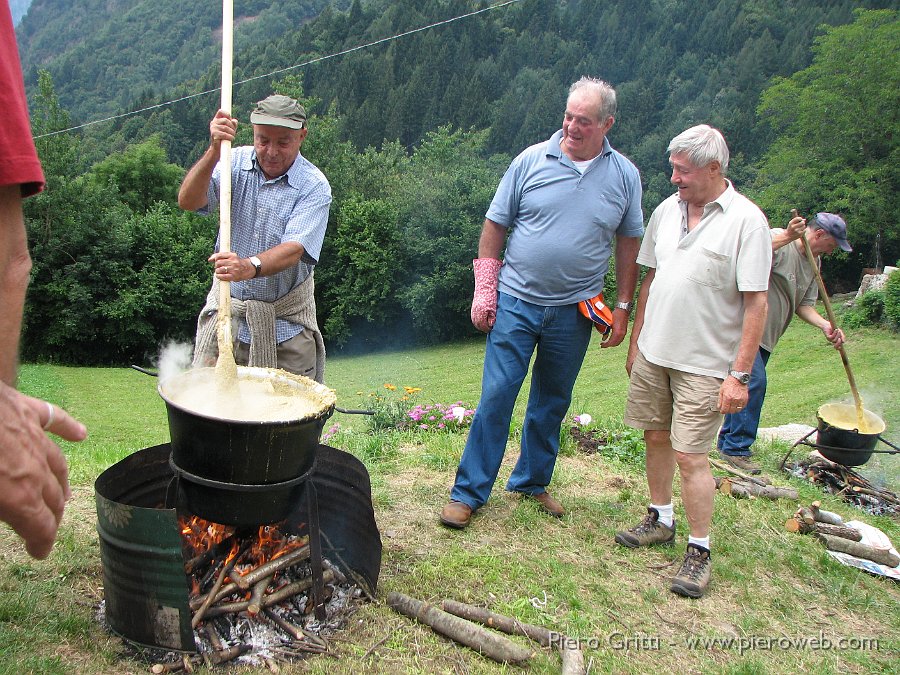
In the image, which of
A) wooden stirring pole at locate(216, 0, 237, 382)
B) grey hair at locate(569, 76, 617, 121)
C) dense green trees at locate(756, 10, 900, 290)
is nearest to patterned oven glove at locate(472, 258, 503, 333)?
grey hair at locate(569, 76, 617, 121)

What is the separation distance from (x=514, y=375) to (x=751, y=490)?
2.10 metres

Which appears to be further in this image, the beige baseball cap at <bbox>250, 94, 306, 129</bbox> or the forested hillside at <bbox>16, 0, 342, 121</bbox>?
the forested hillside at <bbox>16, 0, 342, 121</bbox>

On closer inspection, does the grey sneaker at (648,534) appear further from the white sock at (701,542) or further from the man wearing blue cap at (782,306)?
the man wearing blue cap at (782,306)

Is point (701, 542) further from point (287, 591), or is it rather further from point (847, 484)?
point (847, 484)

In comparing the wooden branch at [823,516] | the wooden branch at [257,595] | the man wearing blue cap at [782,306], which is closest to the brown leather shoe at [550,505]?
the wooden branch at [823,516]

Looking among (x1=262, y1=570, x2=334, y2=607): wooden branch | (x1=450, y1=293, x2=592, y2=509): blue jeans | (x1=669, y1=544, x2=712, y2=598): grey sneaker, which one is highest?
(x1=450, y1=293, x2=592, y2=509): blue jeans

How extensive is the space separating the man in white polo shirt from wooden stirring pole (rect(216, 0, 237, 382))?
6.65ft

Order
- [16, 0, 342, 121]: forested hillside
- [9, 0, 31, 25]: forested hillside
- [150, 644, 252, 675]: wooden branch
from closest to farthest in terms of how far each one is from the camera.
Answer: [9, 0, 31, 25]: forested hillside
[150, 644, 252, 675]: wooden branch
[16, 0, 342, 121]: forested hillside

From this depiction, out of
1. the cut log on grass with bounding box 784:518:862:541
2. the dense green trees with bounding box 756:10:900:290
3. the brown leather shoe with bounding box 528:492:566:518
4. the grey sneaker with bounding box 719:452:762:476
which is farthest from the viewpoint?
the dense green trees with bounding box 756:10:900:290

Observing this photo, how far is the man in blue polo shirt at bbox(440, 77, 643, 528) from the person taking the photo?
3.91 metres

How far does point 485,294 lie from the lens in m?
4.05

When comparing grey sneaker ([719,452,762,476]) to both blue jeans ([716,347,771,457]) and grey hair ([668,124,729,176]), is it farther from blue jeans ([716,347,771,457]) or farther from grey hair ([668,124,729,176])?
grey hair ([668,124,729,176])

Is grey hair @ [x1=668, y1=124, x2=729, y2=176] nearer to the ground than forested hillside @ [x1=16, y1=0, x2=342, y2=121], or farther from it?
nearer to the ground

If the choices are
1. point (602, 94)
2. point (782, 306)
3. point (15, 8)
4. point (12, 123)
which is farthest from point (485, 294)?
point (15, 8)
